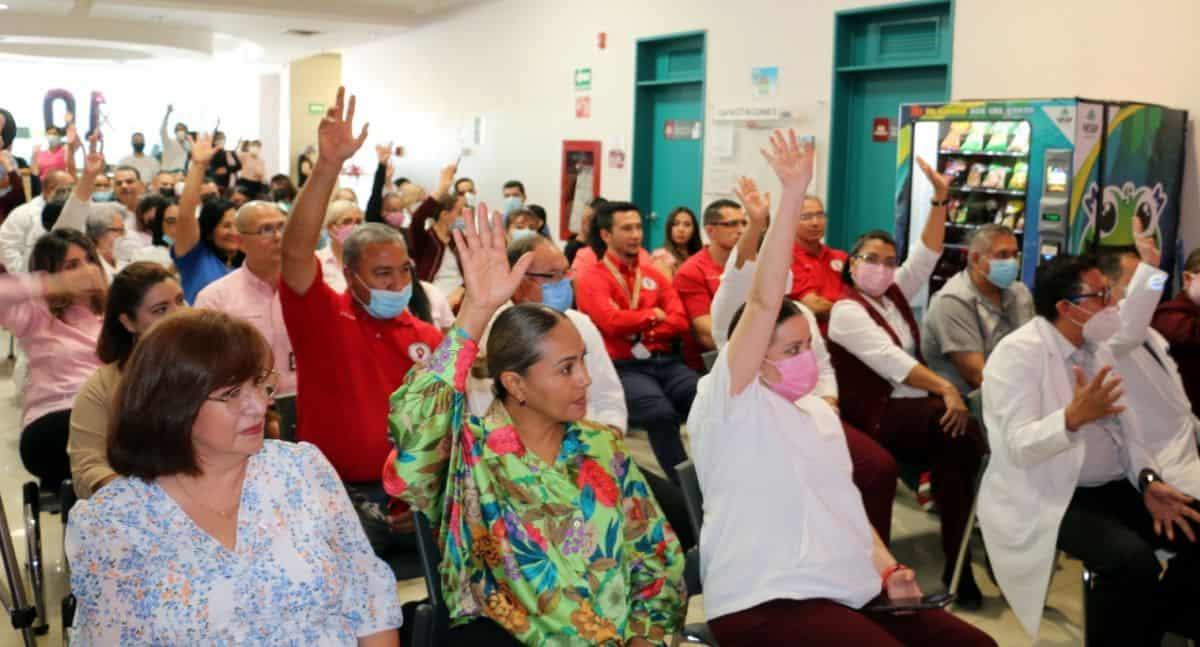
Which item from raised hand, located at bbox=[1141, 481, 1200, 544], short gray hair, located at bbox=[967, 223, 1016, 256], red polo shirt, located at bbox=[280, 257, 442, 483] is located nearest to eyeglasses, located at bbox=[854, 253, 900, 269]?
short gray hair, located at bbox=[967, 223, 1016, 256]

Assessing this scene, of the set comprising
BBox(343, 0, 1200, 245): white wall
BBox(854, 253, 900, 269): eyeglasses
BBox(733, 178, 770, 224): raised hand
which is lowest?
BBox(854, 253, 900, 269): eyeglasses

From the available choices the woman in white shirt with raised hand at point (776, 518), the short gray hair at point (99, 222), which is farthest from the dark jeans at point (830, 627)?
the short gray hair at point (99, 222)

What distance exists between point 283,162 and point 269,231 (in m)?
17.9

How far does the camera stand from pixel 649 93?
34.9ft

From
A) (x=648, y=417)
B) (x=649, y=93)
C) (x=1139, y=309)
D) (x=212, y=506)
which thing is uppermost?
(x=649, y=93)

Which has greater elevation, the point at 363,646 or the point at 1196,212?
the point at 1196,212

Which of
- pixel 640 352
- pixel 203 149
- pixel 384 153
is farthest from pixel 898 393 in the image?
pixel 384 153

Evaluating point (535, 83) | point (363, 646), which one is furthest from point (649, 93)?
point (363, 646)

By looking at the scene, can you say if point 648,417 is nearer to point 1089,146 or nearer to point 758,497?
point 758,497

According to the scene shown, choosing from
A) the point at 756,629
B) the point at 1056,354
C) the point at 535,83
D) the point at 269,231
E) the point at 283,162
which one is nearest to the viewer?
the point at 756,629

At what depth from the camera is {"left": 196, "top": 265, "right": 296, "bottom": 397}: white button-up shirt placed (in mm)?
4258

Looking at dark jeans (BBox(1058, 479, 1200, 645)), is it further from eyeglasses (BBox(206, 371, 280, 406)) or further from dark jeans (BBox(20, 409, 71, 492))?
dark jeans (BBox(20, 409, 71, 492))

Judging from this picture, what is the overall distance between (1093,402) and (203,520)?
261cm

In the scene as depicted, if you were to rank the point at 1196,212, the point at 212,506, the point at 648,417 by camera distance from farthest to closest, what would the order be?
the point at 1196,212
the point at 648,417
the point at 212,506
